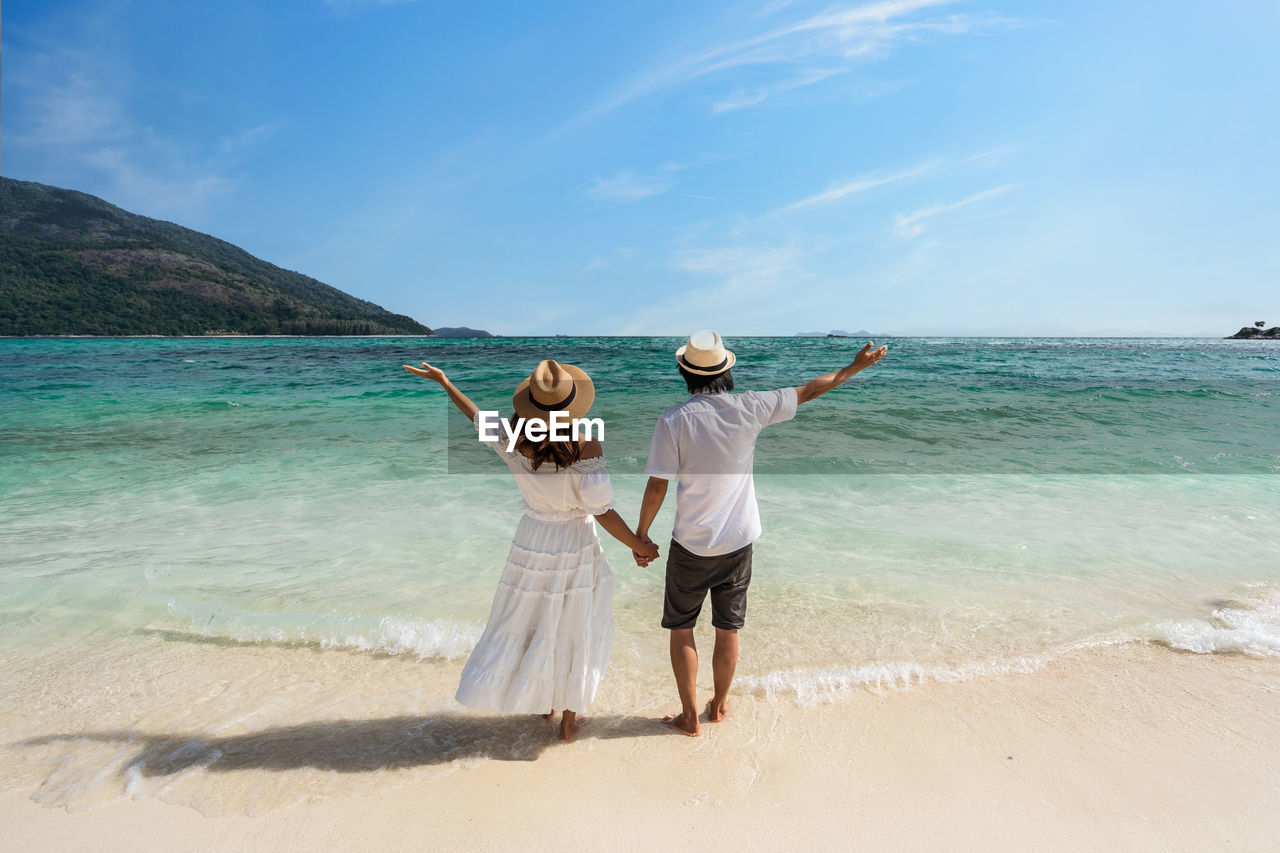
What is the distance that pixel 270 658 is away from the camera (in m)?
3.61

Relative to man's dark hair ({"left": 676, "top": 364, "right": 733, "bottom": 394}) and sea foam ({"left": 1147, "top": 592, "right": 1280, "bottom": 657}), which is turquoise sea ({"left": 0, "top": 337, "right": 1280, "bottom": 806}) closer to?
sea foam ({"left": 1147, "top": 592, "right": 1280, "bottom": 657})

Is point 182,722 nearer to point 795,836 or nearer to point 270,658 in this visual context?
point 270,658

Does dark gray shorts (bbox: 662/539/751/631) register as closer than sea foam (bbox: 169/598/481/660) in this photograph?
Yes

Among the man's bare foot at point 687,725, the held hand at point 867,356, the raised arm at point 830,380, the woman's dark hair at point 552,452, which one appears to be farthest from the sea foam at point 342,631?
the held hand at point 867,356

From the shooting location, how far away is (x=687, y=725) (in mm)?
2828

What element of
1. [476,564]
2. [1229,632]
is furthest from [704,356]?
[1229,632]

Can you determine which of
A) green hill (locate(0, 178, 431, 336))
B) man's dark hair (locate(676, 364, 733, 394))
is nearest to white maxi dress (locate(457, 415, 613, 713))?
man's dark hair (locate(676, 364, 733, 394))

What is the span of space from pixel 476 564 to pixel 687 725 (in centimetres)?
284

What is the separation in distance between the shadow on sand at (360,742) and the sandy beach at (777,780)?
0.01m

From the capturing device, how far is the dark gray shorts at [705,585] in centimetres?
275

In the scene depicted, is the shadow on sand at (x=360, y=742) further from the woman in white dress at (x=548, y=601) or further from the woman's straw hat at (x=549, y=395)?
the woman's straw hat at (x=549, y=395)

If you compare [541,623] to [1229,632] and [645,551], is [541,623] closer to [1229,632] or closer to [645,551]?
[645,551]

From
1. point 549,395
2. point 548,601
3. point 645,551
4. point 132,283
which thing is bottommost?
point 548,601

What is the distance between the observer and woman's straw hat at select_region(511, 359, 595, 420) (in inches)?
98.0
